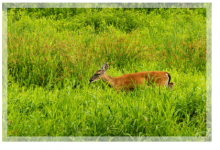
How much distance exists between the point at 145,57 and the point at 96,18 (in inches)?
156

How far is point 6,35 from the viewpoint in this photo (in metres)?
5.58

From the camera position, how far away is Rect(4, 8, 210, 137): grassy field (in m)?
3.06

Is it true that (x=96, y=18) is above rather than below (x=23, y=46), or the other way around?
above

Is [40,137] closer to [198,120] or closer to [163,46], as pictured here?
[198,120]

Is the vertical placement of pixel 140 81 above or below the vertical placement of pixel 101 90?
above

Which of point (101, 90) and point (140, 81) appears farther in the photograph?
point (101, 90)

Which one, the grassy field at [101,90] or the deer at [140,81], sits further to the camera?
the deer at [140,81]

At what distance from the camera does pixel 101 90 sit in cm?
432

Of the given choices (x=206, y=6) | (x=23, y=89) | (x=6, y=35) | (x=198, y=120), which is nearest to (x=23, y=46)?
(x=6, y=35)

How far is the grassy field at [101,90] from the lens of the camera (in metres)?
3.06

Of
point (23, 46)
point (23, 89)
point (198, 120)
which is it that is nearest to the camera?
point (198, 120)

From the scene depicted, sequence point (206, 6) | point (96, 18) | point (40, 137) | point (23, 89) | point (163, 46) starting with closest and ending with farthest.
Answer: point (40, 137) → point (23, 89) → point (163, 46) → point (96, 18) → point (206, 6)

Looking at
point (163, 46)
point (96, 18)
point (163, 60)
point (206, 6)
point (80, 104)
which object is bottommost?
point (80, 104)

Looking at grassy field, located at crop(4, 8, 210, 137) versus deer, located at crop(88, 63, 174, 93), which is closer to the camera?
grassy field, located at crop(4, 8, 210, 137)
